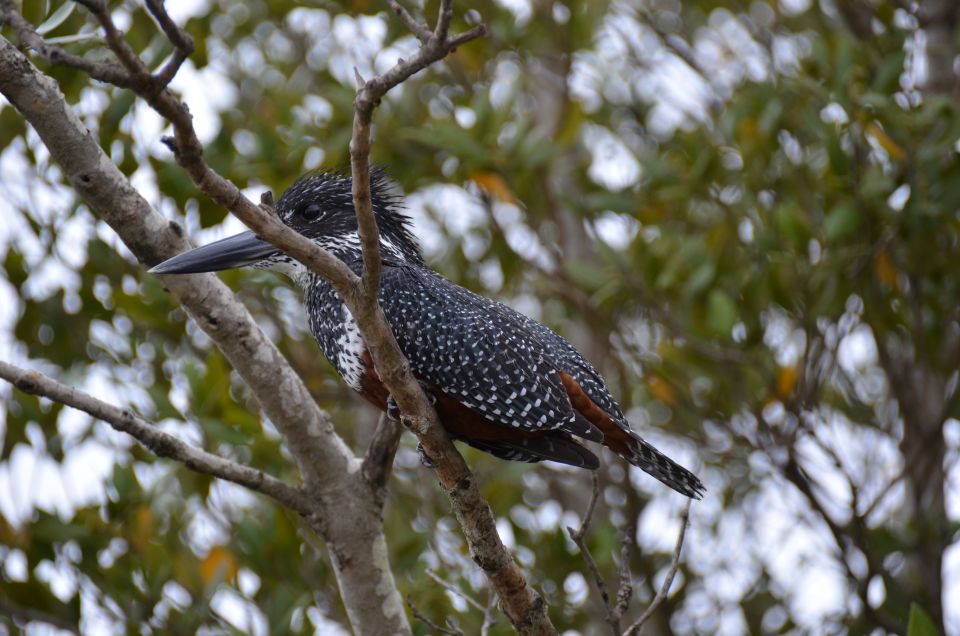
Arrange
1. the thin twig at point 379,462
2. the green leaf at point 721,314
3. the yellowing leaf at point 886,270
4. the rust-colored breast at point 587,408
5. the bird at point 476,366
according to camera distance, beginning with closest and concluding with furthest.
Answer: the bird at point 476,366, the rust-colored breast at point 587,408, the thin twig at point 379,462, the green leaf at point 721,314, the yellowing leaf at point 886,270

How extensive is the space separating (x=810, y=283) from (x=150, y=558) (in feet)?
8.76

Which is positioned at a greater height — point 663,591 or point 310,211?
point 310,211

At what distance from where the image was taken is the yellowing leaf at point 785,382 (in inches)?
162

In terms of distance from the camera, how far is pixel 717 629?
188 inches

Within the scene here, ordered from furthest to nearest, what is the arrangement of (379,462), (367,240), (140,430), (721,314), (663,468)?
(721,314), (379,462), (663,468), (140,430), (367,240)

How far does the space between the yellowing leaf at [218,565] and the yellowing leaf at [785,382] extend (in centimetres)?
211

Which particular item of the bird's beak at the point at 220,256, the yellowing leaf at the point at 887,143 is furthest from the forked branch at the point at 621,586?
the yellowing leaf at the point at 887,143

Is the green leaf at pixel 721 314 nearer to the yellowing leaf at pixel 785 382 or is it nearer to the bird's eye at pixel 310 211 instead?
the yellowing leaf at pixel 785 382

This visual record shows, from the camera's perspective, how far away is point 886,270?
4.41 metres

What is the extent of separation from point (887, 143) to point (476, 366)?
6.26ft

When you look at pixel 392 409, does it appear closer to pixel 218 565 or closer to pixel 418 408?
pixel 418 408

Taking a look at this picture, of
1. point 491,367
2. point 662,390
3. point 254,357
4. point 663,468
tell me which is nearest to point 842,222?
point 662,390

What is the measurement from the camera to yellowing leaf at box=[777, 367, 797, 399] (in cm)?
411

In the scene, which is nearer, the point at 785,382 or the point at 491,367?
the point at 491,367
